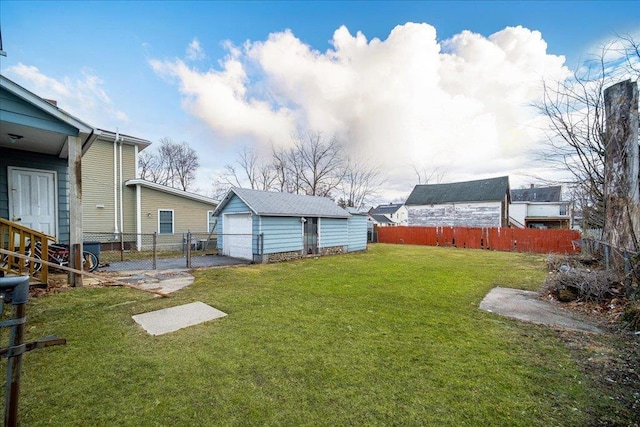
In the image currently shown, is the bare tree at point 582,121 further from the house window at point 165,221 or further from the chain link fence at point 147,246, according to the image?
the house window at point 165,221

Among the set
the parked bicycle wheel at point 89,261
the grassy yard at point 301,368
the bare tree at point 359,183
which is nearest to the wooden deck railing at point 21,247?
the grassy yard at point 301,368

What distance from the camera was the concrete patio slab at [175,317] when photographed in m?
3.92

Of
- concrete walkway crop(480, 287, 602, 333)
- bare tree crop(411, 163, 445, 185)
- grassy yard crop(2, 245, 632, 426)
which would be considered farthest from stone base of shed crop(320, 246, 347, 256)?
bare tree crop(411, 163, 445, 185)

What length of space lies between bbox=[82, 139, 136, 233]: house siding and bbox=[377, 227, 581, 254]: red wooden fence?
718 inches

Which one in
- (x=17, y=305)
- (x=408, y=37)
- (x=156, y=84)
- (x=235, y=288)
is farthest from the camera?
(x=156, y=84)

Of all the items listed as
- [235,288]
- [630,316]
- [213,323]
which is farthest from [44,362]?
[630,316]

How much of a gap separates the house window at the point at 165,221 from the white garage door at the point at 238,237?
3.30 meters

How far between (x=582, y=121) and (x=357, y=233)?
1142cm

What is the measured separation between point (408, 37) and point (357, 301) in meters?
10.3

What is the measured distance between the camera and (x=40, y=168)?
7.12m

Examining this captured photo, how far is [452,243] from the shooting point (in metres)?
19.7

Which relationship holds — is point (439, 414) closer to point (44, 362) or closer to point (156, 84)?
point (44, 362)

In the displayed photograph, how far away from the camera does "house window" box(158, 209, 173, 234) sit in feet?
45.1

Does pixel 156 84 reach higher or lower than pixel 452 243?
higher
